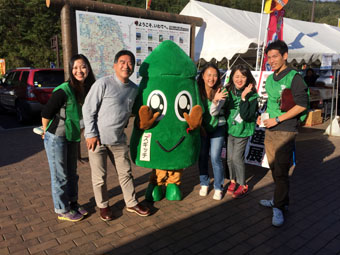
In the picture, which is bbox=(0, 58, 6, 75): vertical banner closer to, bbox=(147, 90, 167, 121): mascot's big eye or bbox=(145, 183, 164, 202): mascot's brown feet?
bbox=(145, 183, 164, 202): mascot's brown feet

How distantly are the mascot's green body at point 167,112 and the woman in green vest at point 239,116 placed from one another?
1.87 feet

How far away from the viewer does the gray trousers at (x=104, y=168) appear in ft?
9.60

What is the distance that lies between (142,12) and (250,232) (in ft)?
13.9

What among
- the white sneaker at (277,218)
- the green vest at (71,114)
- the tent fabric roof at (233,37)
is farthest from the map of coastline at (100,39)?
the tent fabric roof at (233,37)

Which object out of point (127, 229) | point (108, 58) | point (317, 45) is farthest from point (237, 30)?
point (127, 229)

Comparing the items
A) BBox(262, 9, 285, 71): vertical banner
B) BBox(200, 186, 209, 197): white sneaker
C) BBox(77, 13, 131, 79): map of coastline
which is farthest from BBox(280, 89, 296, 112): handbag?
BBox(262, 9, 285, 71): vertical banner

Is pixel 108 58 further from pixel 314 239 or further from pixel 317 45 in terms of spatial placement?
pixel 317 45

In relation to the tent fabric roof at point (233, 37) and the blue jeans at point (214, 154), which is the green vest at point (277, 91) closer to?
the blue jeans at point (214, 154)

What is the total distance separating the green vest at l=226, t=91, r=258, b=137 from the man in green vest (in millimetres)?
431

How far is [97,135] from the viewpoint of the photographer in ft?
9.25

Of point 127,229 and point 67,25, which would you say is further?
point 67,25

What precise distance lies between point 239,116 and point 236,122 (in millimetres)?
83

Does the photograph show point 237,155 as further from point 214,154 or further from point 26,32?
point 26,32

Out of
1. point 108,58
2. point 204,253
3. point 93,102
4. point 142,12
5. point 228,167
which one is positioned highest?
point 142,12
